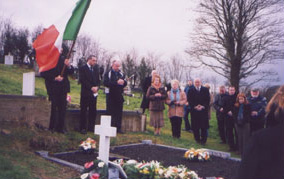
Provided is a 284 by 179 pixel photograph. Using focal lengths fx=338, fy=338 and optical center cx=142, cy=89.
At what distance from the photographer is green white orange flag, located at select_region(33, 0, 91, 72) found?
6.32 m

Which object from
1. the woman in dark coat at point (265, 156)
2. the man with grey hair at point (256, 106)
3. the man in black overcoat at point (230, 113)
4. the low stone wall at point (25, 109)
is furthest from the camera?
the man in black overcoat at point (230, 113)

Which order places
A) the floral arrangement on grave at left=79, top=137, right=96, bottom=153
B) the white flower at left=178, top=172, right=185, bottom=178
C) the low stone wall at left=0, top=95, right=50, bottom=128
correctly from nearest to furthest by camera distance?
the white flower at left=178, top=172, right=185, bottom=178, the floral arrangement on grave at left=79, top=137, right=96, bottom=153, the low stone wall at left=0, top=95, right=50, bottom=128

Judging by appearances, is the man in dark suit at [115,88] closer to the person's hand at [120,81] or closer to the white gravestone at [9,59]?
the person's hand at [120,81]

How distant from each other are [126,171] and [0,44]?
57.2ft

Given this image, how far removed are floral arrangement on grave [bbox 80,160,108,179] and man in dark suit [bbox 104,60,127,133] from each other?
5.11 metres

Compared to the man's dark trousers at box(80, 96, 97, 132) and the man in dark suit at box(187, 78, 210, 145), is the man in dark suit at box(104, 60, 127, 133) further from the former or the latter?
the man in dark suit at box(187, 78, 210, 145)

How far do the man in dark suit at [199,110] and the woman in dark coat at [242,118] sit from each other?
117 cm

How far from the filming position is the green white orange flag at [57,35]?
6320mm

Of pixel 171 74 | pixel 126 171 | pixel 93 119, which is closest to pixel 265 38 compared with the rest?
pixel 93 119

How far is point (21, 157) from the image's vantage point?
20.1 feet

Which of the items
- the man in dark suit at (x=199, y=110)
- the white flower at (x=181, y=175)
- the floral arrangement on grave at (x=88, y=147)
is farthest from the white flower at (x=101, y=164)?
the man in dark suit at (x=199, y=110)

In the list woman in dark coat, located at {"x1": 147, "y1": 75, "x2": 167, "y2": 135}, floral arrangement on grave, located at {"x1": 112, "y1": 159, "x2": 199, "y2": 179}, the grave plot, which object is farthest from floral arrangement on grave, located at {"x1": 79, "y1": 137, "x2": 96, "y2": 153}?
woman in dark coat, located at {"x1": 147, "y1": 75, "x2": 167, "y2": 135}

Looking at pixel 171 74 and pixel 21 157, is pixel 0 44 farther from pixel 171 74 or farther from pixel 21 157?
pixel 171 74

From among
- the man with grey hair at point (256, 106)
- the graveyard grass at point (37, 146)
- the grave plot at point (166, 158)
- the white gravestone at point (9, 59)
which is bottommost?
the grave plot at point (166, 158)
